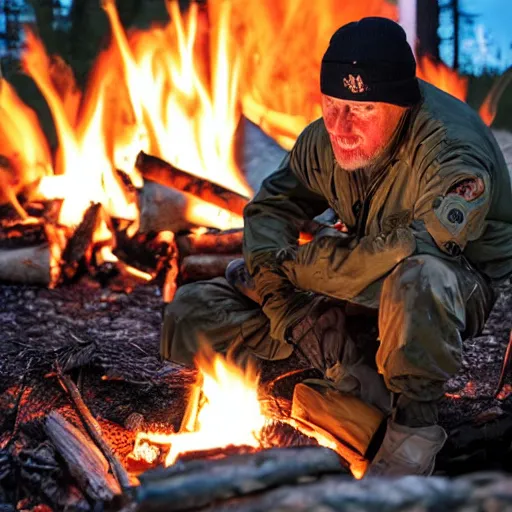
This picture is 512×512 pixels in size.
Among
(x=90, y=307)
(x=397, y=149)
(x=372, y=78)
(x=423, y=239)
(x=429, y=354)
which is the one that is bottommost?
(x=90, y=307)

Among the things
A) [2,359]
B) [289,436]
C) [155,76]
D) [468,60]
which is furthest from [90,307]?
[468,60]

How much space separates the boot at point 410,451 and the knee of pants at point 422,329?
0.37 ft

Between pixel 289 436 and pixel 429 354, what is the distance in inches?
25.3

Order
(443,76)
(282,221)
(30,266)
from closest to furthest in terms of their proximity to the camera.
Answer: (282,221) → (30,266) → (443,76)

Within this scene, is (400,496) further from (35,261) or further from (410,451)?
(35,261)

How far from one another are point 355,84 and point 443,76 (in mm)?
2550

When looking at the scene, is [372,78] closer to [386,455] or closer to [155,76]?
[386,455]

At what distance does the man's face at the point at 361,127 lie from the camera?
2574 mm

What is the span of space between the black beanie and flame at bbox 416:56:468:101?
2358mm

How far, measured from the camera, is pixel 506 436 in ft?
8.34

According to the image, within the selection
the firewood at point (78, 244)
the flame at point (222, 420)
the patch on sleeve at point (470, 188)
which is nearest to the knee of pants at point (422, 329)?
the patch on sleeve at point (470, 188)

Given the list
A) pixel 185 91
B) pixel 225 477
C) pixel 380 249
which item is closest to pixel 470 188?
pixel 380 249

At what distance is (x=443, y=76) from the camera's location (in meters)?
4.82

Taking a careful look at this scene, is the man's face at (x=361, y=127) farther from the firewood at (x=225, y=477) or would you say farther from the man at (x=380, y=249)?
the firewood at (x=225, y=477)
